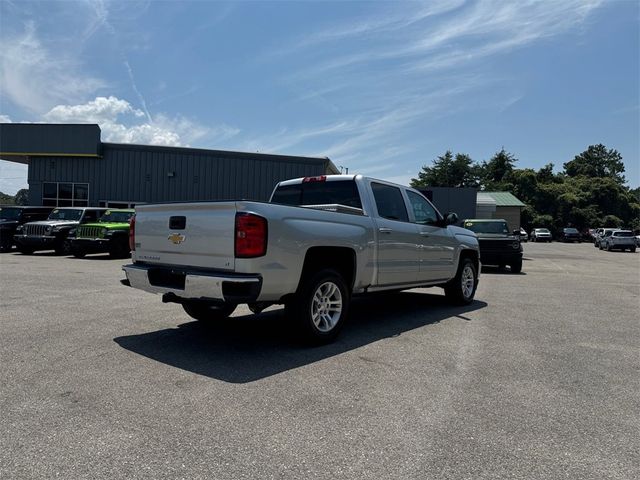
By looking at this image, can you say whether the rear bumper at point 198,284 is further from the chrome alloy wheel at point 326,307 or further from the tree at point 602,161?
the tree at point 602,161

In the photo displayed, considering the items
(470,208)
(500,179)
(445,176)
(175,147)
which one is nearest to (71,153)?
(175,147)

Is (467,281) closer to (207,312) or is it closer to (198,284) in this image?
(207,312)

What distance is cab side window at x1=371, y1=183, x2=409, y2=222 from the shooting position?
6438mm

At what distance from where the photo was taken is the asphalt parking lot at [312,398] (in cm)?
276

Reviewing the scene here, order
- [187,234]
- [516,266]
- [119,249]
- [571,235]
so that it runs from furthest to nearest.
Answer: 1. [571,235]
2. [119,249]
3. [516,266]
4. [187,234]

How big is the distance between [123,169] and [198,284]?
24.0 metres

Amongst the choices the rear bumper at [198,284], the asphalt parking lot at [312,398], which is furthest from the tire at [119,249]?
the rear bumper at [198,284]

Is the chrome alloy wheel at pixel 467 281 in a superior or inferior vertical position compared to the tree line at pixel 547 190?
inferior

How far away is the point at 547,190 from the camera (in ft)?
222

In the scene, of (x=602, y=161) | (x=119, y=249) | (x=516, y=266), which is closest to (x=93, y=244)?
(x=119, y=249)

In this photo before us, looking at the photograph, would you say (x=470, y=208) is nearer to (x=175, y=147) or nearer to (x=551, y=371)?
(x=175, y=147)

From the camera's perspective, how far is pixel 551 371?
15.1 feet

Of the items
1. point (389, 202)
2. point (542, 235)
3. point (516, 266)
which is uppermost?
point (389, 202)

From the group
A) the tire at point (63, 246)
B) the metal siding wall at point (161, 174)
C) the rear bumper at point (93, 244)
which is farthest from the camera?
the metal siding wall at point (161, 174)
